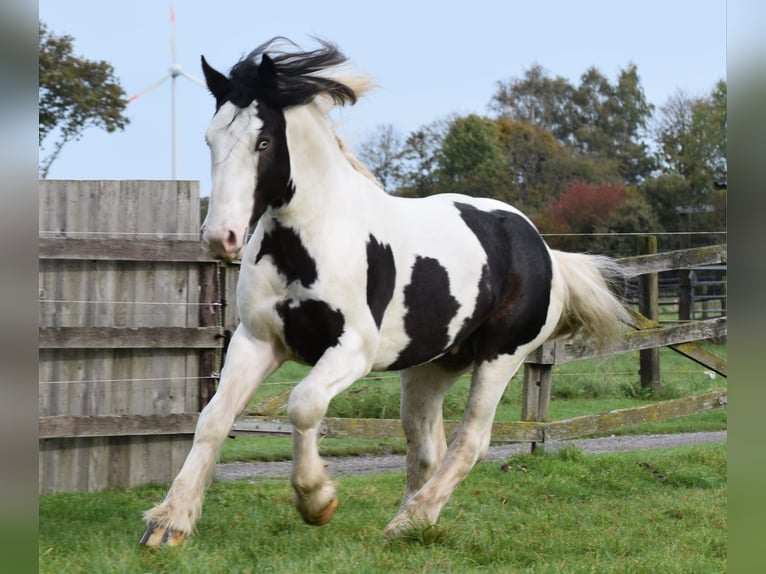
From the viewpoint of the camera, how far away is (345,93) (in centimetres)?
488

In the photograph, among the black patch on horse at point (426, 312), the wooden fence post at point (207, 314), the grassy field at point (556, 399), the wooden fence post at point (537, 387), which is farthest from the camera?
the grassy field at point (556, 399)

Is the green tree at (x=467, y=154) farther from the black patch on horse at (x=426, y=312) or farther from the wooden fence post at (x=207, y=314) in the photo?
the black patch on horse at (x=426, y=312)

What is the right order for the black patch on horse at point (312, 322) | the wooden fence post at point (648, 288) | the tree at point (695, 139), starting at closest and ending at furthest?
the black patch on horse at point (312, 322), the wooden fence post at point (648, 288), the tree at point (695, 139)

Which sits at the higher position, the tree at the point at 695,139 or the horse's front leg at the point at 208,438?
the tree at the point at 695,139

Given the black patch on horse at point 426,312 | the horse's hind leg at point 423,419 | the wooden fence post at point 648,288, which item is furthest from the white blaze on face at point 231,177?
the wooden fence post at point 648,288

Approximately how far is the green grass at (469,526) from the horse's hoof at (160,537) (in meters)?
0.05

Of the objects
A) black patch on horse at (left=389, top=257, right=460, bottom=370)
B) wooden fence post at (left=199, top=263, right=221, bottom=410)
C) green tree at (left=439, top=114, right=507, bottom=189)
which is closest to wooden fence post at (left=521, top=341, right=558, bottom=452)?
wooden fence post at (left=199, top=263, right=221, bottom=410)

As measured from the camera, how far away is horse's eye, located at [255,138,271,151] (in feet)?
13.7

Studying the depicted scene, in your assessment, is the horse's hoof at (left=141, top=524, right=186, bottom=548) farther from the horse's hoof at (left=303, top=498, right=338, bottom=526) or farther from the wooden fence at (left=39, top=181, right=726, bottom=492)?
the wooden fence at (left=39, top=181, right=726, bottom=492)

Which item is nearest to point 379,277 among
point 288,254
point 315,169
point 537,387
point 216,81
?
point 288,254

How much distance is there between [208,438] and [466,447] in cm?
161

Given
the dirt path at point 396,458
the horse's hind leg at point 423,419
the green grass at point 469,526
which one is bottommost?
the dirt path at point 396,458

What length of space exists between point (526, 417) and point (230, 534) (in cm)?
409

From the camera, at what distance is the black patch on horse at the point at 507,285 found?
550cm
